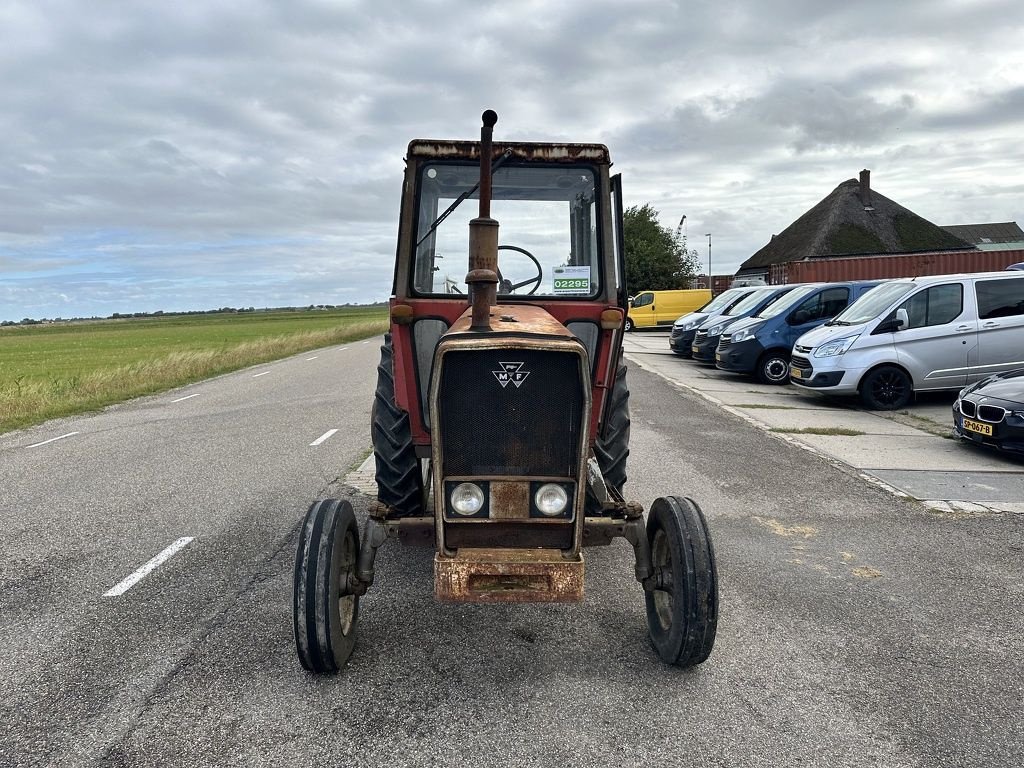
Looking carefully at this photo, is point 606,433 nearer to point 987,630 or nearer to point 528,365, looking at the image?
point 528,365

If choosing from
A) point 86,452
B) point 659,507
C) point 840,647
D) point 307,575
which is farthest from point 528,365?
point 86,452

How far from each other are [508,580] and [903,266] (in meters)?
27.7

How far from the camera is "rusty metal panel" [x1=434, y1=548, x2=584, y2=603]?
3285mm

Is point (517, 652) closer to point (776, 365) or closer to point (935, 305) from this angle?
point (935, 305)

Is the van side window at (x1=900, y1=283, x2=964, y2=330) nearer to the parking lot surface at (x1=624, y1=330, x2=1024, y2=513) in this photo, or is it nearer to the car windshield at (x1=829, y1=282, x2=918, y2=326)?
the car windshield at (x1=829, y1=282, x2=918, y2=326)

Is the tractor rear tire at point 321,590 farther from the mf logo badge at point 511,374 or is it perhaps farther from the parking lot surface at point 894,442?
the parking lot surface at point 894,442

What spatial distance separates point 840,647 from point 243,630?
3.09m

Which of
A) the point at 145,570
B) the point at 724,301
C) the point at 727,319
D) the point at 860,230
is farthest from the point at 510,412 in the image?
the point at 860,230

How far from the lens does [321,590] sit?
11.0ft

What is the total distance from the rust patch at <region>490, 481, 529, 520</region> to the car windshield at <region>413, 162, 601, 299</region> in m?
1.64

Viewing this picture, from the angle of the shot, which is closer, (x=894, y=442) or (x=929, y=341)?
(x=894, y=442)

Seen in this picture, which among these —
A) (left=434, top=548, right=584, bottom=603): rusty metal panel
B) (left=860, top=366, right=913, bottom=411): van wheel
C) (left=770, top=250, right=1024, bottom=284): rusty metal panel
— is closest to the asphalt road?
(left=434, top=548, right=584, bottom=603): rusty metal panel

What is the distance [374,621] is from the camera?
13.6 ft

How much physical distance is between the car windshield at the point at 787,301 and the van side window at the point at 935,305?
403cm
